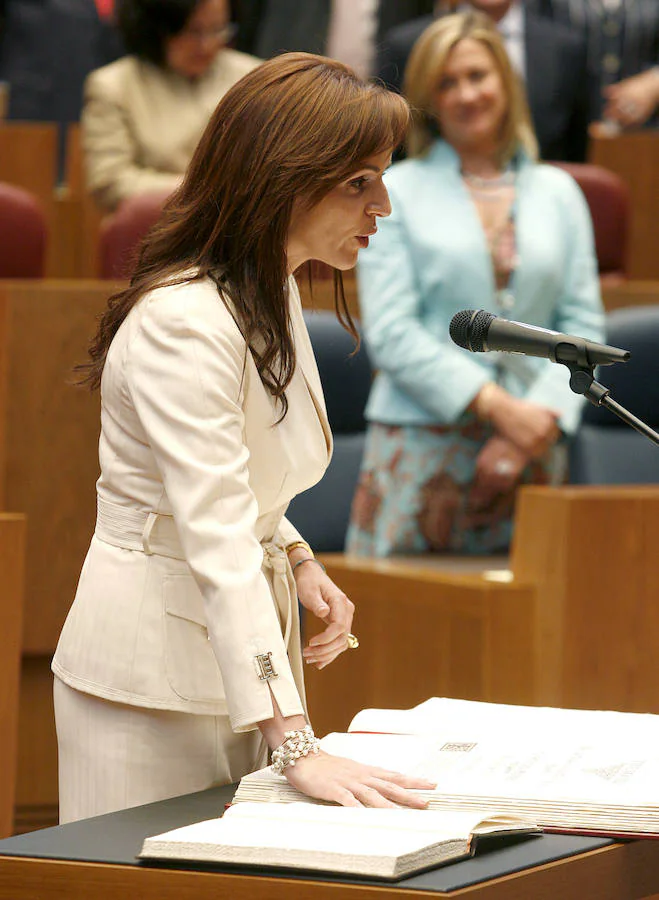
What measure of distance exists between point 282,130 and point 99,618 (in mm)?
376

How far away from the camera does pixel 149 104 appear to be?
3.09 meters

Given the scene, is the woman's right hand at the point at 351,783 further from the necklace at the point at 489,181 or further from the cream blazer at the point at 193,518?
the necklace at the point at 489,181

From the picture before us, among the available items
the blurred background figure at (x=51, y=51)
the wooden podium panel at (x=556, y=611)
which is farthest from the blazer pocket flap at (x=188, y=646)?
the blurred background figure at (x=51, y=51)

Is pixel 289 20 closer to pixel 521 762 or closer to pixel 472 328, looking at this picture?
pixel 472 328

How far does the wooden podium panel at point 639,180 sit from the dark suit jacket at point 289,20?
57 centimetres

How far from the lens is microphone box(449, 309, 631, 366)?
3.43 feet

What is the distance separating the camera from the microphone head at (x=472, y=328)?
3.55ft

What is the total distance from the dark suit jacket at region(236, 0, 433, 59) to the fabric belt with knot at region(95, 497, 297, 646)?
7.95 ft

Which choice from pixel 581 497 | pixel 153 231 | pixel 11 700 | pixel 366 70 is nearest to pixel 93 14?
pixel 366 70

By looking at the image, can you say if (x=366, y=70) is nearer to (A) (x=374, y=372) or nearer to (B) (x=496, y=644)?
(A) (x=374, y=372)

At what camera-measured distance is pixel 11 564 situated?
1.68 m

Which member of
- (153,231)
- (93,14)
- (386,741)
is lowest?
(386,741)

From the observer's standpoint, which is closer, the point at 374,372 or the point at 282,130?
the point at 282,130

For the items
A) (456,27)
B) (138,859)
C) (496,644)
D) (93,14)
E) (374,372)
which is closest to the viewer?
(138,859)
